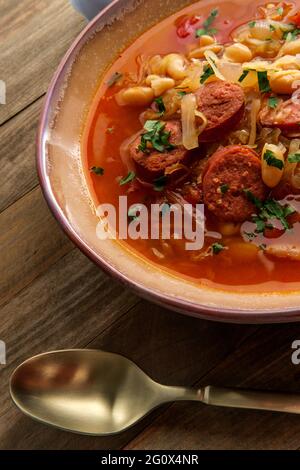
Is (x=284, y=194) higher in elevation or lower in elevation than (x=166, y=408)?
higher

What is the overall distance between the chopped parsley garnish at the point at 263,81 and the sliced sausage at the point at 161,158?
25 cm

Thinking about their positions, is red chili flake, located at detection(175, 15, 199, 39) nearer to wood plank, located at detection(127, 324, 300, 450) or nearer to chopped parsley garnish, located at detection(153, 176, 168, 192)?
chopped parsley garnish, located at detection(153, 176, 168, 192)

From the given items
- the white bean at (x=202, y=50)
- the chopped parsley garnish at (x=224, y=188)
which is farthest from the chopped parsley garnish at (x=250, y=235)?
the white bean at (x=202, y=50)

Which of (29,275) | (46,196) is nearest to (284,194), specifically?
(46,196)

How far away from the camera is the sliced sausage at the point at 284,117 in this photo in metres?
1.86

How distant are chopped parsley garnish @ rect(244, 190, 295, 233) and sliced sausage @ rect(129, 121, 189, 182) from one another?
0.21 metres

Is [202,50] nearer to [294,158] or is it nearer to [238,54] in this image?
[238,54]

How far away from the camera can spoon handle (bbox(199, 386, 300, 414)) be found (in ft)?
5.69

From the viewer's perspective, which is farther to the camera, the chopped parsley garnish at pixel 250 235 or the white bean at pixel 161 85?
the white bean at pixel 161 85

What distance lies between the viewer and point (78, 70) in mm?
2100

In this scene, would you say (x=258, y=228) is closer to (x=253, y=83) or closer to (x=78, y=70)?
(x=253, y=83)

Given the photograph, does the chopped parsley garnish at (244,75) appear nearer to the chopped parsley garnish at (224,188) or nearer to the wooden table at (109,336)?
the chopped parsley garnish at (224,188)

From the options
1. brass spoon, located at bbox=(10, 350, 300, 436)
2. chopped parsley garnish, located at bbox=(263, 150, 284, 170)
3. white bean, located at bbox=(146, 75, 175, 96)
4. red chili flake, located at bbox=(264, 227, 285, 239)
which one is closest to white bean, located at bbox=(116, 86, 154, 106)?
white bean, located at bbox=(146, 75, 175, 96)
